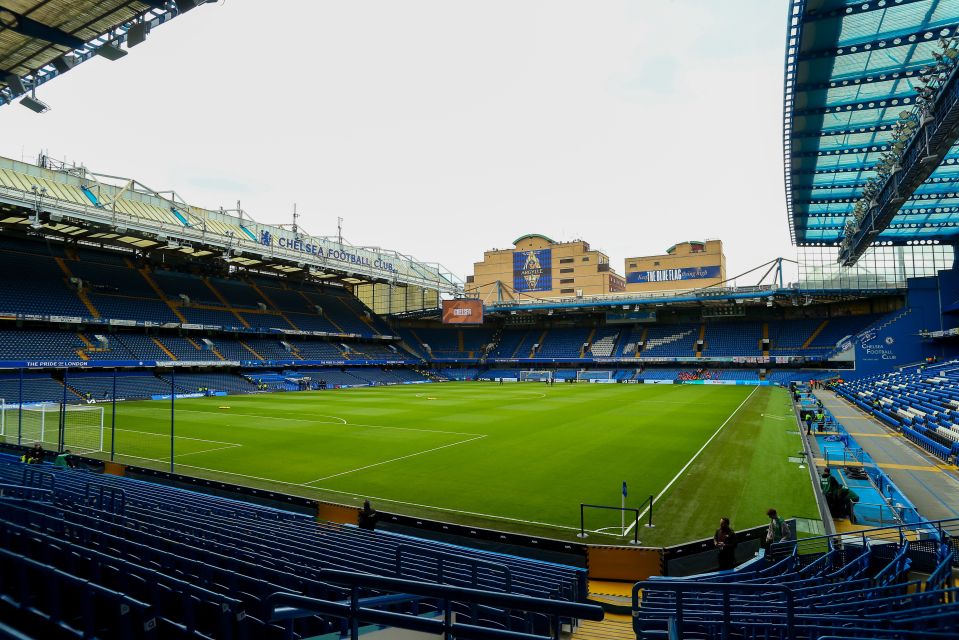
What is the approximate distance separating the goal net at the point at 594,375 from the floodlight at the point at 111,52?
212 ft

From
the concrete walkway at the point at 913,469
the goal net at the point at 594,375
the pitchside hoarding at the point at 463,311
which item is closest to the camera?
the concrete walkway at the point at 913,469

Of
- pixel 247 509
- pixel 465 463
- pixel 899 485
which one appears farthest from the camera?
pixel 465 463

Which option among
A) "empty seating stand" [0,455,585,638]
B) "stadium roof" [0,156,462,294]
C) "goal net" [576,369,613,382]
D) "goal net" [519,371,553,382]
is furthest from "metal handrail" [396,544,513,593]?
"goal net" [519,371,553,382]

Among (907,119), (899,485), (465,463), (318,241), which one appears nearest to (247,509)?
(465,463)

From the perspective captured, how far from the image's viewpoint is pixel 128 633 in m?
4.25

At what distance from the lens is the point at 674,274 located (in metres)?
118

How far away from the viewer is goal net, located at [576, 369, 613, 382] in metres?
69.9

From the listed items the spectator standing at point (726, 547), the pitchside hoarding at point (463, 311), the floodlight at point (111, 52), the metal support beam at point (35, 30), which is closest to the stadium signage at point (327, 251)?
the pitchside hoarding at point (463, 311)

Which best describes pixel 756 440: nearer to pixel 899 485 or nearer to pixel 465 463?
pixel 899 485

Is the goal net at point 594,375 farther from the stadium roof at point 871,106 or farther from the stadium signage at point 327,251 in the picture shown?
the stadium roof at point 871,106

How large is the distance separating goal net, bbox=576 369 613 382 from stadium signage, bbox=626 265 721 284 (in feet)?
178

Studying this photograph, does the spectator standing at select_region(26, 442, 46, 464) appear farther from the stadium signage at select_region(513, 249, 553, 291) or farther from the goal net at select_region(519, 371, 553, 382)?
the stadium signage at select_region(513, 249, 553, 291)

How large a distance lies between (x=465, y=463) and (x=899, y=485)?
1309 cm

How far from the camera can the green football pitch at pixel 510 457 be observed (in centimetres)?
1432
